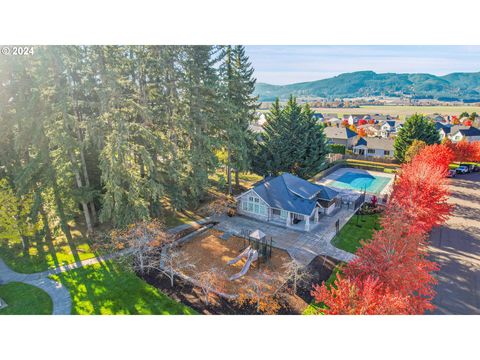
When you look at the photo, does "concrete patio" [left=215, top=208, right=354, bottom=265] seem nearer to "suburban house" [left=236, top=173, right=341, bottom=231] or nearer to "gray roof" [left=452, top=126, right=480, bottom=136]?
"suburban house" [left=236, top=173, right=341, bottom=231]

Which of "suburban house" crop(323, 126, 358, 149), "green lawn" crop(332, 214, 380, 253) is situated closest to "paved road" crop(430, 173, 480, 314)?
"green lawn" crop(332, 214, 380, 253)

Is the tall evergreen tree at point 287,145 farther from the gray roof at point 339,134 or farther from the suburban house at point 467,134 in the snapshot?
the suburban house at point 467,134

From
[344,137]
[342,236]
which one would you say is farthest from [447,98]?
[342,236]

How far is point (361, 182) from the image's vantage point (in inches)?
1320

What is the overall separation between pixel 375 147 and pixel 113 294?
45300 mm

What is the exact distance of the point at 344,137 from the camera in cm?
5053

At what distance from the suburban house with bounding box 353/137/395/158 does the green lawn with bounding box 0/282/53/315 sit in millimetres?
46712

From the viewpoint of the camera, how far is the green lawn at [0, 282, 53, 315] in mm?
12159

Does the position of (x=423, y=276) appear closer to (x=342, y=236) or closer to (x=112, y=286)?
(x=342, y=236)

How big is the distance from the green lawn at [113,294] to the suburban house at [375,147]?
43008 millimetres

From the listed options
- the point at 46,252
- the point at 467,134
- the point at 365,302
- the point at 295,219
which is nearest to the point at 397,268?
the point at 365,302

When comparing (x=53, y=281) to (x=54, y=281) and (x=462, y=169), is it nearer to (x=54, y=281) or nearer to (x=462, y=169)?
(x=54, y=281)

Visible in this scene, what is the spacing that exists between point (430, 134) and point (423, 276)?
3369 centimetres

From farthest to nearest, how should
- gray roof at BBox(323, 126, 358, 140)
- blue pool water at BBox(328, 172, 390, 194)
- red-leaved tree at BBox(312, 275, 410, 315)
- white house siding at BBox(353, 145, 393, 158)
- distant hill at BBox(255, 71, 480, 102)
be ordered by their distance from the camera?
distant hill at BBox(255, 71, 480, 102)
gray roof at BBox(323, 126, 358, 140)
white house siding at BBox(353, 145, 393, 158)
blue pool water at BBox(328, 172, 390, 194)
red-leaved tree at BBox(312, 275, 410, 315)
